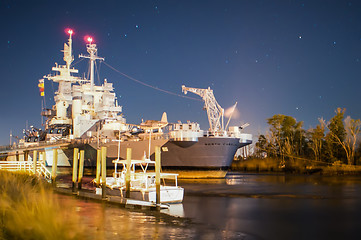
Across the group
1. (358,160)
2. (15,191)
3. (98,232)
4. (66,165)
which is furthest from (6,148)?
(358,160)

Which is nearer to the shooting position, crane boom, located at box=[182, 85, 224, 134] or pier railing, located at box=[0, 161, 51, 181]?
pier railing, located at box=[0, 161, 51, 181]

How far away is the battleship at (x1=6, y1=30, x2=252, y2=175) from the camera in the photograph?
38.2 m

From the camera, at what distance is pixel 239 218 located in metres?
18.8

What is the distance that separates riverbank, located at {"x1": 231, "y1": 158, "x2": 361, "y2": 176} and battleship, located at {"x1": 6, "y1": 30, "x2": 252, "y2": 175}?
17312 mm

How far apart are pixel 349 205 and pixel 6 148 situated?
140 ft

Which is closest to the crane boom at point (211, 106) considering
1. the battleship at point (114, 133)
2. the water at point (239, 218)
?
the battleship at point (114, 133)

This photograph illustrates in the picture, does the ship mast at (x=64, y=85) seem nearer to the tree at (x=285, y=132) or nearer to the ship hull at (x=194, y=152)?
the ship hull at (x=194, y=152)

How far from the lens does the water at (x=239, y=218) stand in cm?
1155

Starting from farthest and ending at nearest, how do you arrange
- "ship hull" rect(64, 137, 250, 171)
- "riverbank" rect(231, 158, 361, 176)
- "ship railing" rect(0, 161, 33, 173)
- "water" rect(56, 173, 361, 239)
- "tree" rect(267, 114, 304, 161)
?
"tree" rect(267, 114, 304, 161) → "riverbank" rect(231, 158, 361, 176) → "ship hull" rect(64, 137, 250, 171) → "ship railing" rect(0, 161, 33, 173) → "water" rect(56, 173, 361, 239)

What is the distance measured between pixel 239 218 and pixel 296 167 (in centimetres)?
4633

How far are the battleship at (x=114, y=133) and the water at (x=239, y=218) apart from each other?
6.67 m

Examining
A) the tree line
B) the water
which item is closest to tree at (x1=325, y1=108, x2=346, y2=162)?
the tree line

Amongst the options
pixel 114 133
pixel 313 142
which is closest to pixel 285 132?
pixel 313 142

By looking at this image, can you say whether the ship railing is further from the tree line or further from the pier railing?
the tree line
